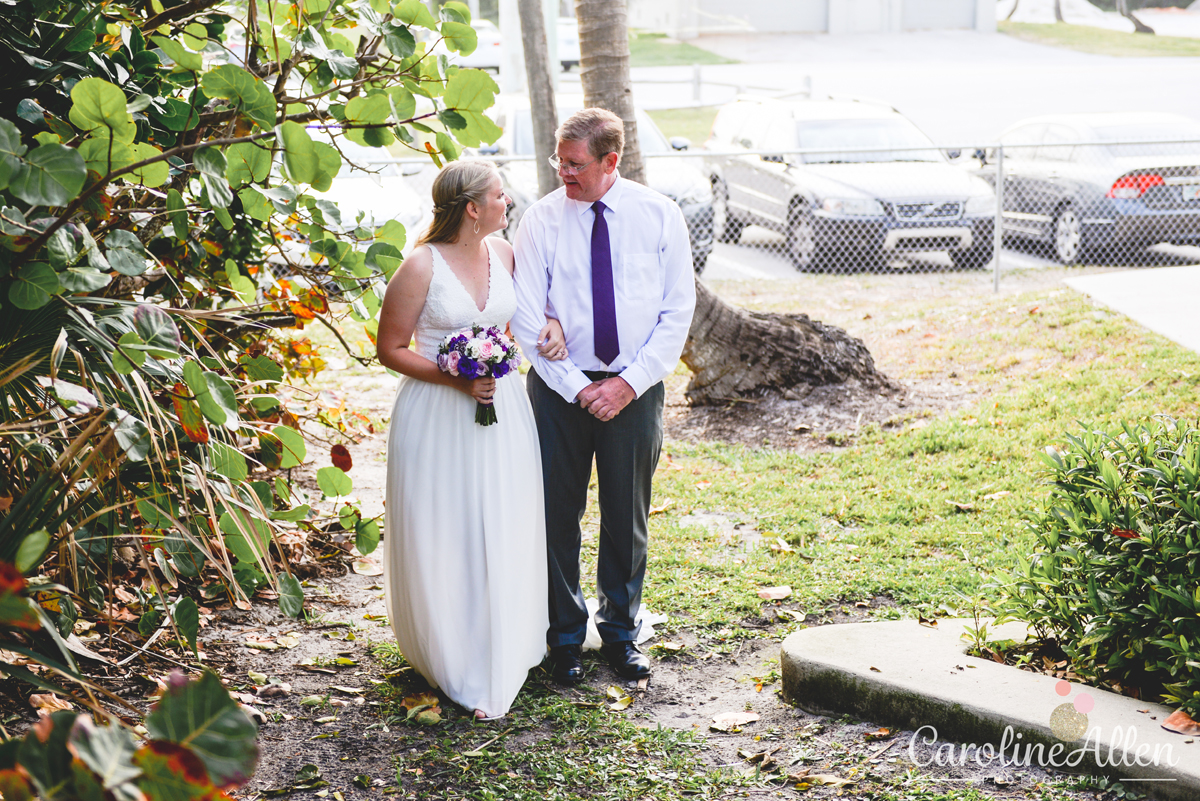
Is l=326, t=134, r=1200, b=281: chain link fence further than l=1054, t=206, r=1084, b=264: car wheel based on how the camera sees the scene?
No

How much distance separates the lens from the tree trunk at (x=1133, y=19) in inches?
1487

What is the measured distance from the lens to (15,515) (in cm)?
234

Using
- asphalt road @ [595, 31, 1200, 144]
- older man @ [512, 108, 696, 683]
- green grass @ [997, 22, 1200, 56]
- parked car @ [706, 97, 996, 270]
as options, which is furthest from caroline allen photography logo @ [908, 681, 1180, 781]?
green grass @ [997, 22, 1200, 56]

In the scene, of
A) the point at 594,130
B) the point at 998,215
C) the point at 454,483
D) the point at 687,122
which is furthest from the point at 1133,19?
the point at 454,483

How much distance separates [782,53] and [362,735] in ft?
117

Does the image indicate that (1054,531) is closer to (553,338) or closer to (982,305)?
(553,338)

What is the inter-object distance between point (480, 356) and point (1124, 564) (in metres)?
2.27

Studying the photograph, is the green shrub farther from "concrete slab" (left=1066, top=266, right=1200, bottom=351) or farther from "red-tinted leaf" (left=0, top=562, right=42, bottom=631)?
"concrete slab" (left=1066, top=266, right=1200, bottom=351)

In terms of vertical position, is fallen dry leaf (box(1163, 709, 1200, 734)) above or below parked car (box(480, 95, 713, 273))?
below

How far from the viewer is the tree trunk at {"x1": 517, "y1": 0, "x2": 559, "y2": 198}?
6910 mm

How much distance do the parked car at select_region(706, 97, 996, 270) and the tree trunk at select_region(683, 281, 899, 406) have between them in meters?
3.79

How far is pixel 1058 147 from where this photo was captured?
40.3 feet

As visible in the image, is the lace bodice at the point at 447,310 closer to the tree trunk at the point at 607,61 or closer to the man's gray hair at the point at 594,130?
the man's gray hair at the point at 594,130

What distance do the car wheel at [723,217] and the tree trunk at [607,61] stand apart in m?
6.48
